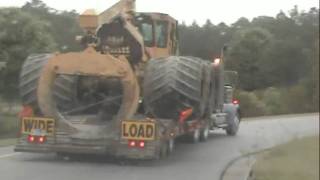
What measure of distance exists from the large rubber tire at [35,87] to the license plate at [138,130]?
2.29m

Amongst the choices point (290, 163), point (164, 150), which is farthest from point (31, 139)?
point (290, 163)

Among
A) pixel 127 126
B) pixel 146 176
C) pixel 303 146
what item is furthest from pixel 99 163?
pixel 303 146

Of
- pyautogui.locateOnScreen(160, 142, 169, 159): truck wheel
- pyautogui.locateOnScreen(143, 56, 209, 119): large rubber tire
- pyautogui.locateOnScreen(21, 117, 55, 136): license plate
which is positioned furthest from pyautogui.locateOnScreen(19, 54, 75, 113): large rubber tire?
pyautogui.locateOnScreen(160, 142, 169, 159): truck wheel

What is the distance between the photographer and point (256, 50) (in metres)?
29.3

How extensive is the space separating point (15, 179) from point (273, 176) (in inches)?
182

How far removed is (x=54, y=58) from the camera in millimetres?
17094

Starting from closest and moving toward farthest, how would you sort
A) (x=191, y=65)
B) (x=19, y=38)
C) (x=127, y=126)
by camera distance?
(x=127, y=126), (x=191, y=65), (x=19, y=38)

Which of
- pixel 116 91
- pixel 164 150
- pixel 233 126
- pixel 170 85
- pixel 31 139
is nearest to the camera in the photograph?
pixel 31 139

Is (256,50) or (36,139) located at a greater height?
(256,50)

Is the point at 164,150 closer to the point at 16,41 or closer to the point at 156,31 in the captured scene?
the point at 156,31

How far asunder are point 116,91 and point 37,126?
220 centimetres

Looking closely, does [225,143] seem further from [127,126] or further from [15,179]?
[15,179]

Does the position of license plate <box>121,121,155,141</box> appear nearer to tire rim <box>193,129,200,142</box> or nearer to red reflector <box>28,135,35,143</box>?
red reflector <box>28,135,35,143</box>

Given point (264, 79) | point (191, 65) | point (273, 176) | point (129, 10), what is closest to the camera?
point (273, 176)
